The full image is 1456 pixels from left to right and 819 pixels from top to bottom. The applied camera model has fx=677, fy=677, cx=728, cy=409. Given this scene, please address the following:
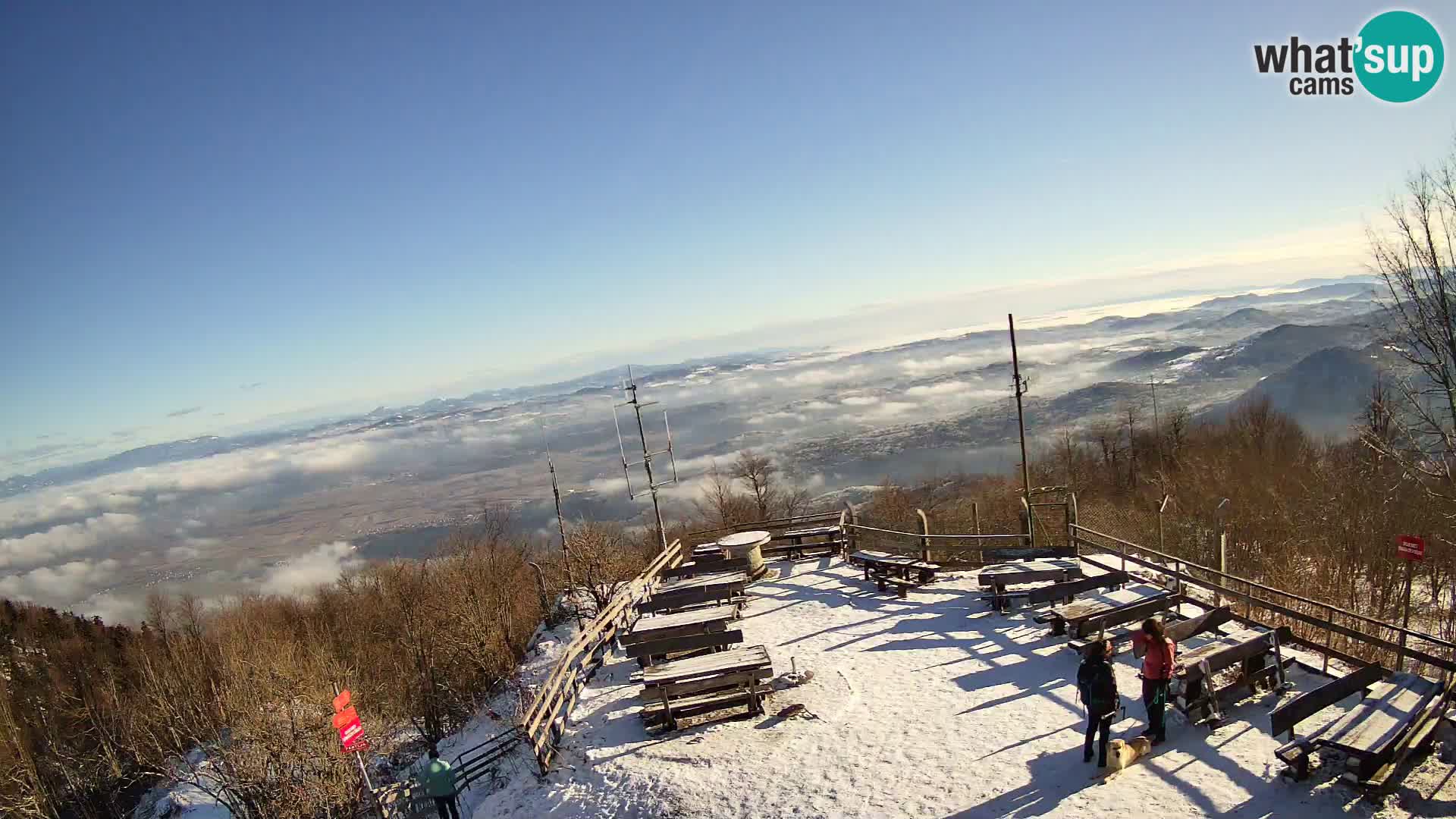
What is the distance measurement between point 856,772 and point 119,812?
43099 millimetres

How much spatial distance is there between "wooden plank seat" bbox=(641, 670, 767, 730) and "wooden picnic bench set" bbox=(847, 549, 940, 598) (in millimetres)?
6557

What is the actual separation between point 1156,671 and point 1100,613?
4384 millimetres

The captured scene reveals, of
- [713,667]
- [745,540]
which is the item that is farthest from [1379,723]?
Answer: [745,540]

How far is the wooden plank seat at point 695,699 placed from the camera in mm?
11680

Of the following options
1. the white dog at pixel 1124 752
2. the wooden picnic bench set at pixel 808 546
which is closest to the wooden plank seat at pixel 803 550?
the wooden picnic bench set at pixel 808 546

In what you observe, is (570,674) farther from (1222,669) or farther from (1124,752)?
(1222,669)

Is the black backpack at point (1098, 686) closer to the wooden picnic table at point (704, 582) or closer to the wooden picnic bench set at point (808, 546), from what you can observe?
the wooden picnic table at point (704, 582)

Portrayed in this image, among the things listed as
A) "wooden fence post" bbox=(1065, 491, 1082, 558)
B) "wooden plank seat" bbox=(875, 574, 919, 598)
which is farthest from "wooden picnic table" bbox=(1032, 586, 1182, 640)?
"wooden plank seat" bbox=(875, 574, 919, 598)

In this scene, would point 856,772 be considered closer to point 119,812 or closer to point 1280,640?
point 1280,640

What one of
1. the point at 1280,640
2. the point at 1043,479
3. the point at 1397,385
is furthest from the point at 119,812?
the point at 1043,479

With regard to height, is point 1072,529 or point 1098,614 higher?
point 1098,614

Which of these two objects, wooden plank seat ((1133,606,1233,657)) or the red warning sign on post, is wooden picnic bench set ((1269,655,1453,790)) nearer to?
wooden plank seat ((1133,606,1233,657))

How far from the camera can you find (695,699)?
12.1 meters

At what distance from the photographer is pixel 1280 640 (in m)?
10.4
